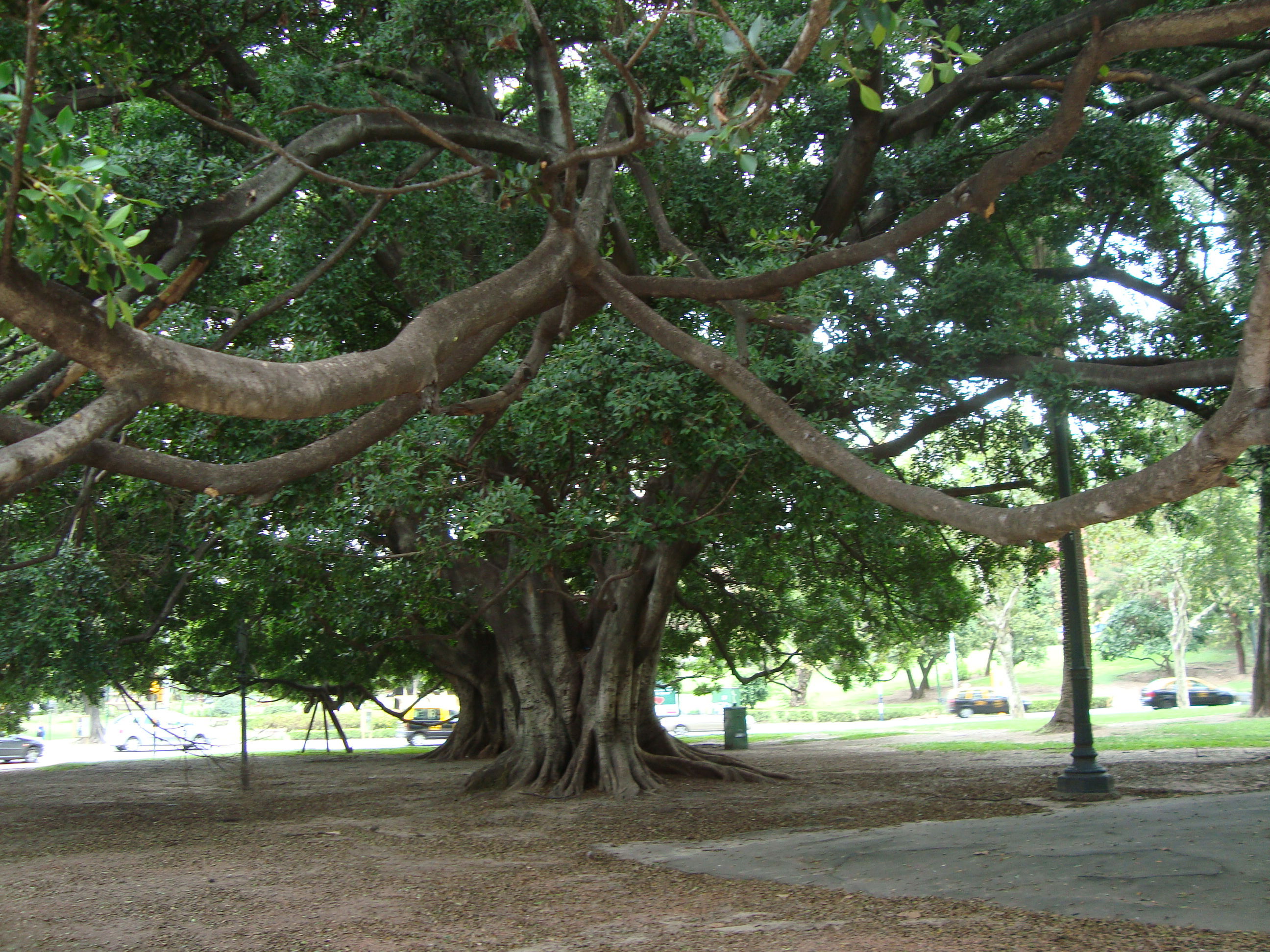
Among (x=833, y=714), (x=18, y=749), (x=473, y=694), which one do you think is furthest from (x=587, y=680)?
(x=833, y=714)

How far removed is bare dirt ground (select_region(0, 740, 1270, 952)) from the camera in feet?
17.9

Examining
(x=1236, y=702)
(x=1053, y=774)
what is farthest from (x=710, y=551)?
(x=1236, y=702)

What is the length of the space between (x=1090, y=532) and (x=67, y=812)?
30322 millimetres

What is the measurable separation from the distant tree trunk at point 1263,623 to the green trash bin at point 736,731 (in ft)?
34.5

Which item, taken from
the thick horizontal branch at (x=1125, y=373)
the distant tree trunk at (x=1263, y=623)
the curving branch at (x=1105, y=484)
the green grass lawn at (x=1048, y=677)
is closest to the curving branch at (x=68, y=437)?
the curving branch at (x=1105, y=484)

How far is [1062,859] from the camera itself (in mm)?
6859

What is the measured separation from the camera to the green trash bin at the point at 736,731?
21.7 m

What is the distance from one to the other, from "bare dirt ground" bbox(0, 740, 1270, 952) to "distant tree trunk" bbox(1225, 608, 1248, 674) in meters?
36.8

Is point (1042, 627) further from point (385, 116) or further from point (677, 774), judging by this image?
point (385, 116)

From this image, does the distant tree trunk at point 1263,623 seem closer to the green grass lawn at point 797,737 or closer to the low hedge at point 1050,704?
the green grass lawn at point 797,737

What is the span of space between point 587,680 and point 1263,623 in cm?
1487

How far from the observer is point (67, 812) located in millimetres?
13492

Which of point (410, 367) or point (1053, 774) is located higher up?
point (410, 367)

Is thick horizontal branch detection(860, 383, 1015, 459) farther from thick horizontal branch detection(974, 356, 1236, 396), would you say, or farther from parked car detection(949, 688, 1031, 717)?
parked car detection(949, 688, 1031, 717)
